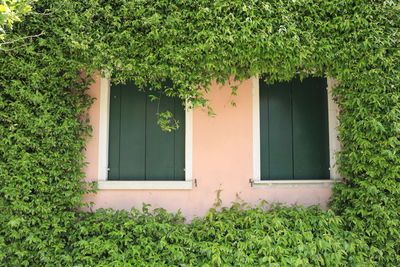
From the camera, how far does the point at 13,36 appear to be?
133 inches

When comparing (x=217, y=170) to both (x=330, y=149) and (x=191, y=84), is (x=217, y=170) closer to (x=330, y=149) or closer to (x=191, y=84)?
(x=191, y=84)

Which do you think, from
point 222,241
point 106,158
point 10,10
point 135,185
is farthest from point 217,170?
point 10,10

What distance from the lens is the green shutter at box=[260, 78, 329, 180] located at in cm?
428

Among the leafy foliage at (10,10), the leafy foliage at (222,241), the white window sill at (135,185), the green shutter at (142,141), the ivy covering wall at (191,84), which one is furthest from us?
the green shutter at (142,141)

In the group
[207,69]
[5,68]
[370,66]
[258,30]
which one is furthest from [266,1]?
[5,68]

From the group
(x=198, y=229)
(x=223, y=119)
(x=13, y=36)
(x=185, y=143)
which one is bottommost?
(x=198, y=229)

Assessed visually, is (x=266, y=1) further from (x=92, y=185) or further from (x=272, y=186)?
(x=92, y=185)

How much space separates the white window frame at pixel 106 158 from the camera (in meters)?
4.05

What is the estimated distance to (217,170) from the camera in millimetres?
4156

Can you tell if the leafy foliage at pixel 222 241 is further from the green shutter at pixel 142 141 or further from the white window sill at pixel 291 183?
the green shutter at pixel 142 141

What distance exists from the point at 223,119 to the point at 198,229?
1650mm

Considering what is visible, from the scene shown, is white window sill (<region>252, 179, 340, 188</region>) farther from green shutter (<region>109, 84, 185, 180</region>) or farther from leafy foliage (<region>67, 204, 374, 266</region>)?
green shutter (<region>109, 84, 185, 180</region>)

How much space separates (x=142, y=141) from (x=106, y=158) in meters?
0.60

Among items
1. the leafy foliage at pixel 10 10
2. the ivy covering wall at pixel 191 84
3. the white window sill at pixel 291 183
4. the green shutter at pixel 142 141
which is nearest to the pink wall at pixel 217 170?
the white window sill at pixel 291 183
